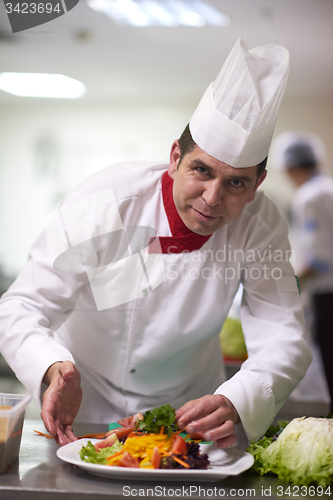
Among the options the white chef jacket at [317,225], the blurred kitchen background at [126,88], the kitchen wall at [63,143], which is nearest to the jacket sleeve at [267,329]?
the blurred kitchen background at [126,88]

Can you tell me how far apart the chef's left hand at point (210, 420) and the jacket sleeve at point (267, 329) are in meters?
0.07

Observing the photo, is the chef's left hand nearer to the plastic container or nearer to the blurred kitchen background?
the plastic container

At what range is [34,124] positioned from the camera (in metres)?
4.53

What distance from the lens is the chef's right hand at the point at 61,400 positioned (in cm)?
98

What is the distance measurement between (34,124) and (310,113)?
270 centimetres

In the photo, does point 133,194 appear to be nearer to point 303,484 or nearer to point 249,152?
point 249,152

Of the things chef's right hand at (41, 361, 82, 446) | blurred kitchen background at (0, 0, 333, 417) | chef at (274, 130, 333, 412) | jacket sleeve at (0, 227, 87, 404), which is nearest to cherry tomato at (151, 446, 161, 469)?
chef's right hand at (41, 361, 82, 446)

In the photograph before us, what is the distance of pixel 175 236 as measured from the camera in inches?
52.6

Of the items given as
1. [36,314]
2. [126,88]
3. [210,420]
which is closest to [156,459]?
[210,420]

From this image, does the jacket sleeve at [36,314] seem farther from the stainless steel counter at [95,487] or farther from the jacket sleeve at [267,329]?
the jacket sleeve at [267,329]

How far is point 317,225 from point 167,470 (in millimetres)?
2248

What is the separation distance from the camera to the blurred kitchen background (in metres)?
2.96

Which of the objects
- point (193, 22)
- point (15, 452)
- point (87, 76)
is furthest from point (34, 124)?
point (15, 452)

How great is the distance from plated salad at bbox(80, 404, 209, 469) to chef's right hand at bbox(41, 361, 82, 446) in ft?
0.34
